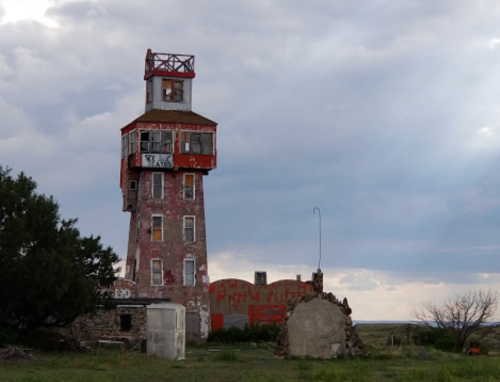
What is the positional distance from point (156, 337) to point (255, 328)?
18981 mm

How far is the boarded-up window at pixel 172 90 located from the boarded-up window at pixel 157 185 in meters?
5.48

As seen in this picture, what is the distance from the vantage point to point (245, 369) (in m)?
39.4

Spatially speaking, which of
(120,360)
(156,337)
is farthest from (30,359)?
(156,337)

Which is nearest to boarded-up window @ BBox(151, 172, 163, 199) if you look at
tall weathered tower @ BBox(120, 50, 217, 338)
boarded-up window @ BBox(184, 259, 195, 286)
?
tall weathered tower @ BBox(120, 50, 217, 338)

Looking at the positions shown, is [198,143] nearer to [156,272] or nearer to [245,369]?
[156,272]

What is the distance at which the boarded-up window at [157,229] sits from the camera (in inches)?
2618

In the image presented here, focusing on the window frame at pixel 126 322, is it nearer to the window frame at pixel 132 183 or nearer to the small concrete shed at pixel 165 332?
the window frame at pixel 132 183

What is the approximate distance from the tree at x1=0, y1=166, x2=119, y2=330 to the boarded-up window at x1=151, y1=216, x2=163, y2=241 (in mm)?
14549

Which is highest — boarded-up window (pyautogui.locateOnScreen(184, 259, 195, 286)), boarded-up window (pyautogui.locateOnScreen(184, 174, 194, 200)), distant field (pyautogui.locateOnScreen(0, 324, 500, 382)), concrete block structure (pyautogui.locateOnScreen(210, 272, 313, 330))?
boarded-up window (pyautogui.locateOnScreen(184, 174, 194, 200))

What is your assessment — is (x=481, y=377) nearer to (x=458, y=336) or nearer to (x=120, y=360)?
(x=120, y=360)

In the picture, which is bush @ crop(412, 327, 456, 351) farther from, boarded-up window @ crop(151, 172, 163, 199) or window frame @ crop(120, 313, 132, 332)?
boarded-up window @ crop(151, 172, 163, 199)

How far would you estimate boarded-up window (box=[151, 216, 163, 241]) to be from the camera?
66500mm

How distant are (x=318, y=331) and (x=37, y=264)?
13453 millimetres

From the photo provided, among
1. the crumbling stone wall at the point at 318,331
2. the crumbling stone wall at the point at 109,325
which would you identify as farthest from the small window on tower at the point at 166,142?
the crumbling stone wall at the point at 318,331
